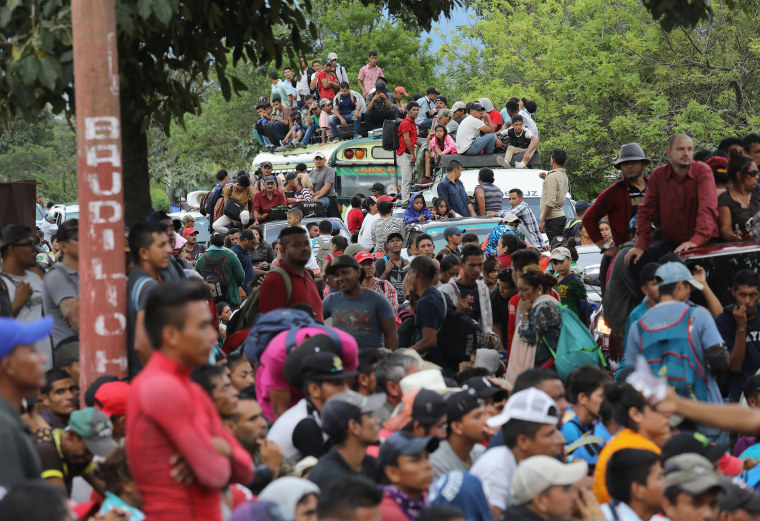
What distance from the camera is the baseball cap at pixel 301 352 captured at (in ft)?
21.2

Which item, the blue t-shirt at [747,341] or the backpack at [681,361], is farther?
the blue t-shirt at [747,341]

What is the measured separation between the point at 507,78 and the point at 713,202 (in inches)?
1032

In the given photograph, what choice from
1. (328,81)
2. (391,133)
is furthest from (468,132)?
(328,81)

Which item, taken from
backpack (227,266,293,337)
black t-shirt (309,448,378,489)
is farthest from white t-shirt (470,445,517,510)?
backpack (227,266,293,337)

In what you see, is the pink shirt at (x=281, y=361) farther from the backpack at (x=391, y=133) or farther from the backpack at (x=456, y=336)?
the backpack at (x=391, y=133)

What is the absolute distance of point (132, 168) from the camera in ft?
26.0

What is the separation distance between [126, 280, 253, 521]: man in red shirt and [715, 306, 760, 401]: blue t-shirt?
5.16 m

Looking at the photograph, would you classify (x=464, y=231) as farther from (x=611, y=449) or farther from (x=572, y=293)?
(x=611, y=449)

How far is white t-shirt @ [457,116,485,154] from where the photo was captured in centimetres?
1800

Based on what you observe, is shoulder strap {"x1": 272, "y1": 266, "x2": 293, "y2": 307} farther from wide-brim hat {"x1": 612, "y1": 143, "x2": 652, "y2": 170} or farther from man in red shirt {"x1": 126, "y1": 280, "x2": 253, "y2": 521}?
man in red shirt {"x1": 126, "y1": 280, "x2": 253, "y2": 521}

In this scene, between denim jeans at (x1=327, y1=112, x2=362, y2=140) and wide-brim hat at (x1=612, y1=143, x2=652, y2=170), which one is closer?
wide-brim hat at (x1=612, y1=143, x2=652, y2=170)

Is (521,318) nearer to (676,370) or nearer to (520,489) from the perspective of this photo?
(676,370)

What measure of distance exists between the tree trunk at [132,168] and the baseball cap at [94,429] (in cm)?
263

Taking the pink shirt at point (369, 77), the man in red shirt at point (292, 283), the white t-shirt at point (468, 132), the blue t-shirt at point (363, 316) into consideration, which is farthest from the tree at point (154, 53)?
the pink shirt at point (369, 77)
